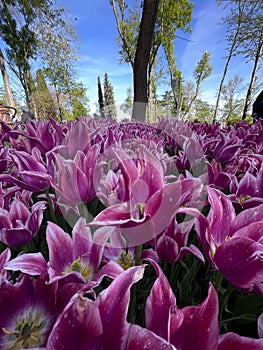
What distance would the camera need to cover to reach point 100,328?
24 cm

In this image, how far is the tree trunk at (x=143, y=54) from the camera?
5.01m

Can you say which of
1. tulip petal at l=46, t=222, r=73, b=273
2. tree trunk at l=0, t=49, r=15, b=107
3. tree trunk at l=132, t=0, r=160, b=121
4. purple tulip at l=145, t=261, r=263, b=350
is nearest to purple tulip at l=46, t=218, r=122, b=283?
tulip petal at l=46, t=222, r=73, b=273

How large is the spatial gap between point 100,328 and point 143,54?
5.69 metres

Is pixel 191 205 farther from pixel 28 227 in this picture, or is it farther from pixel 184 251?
pixel 28 227

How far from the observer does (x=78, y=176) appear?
590mm

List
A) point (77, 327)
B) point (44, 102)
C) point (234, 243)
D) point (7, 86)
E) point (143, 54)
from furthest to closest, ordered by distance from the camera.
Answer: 1. point (44, 102)
2. point (7, 86)
3. point (143, 54)
4. point (234, 243)
5. point (77, 327)

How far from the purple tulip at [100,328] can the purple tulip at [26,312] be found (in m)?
0.10

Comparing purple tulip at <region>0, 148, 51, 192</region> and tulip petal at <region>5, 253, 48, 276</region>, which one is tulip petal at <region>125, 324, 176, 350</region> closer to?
tulip petal at <region>5, 253, 48, 276</region>

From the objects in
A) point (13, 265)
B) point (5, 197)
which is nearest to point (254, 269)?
point (13, 265)

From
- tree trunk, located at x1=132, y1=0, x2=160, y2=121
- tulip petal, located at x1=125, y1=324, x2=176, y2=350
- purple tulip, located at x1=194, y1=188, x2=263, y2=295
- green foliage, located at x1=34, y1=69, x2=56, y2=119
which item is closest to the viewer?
tulip petal, located at x1=125, y1=324, x2=176, y2=350

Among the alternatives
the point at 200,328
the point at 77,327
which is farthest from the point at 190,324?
the point at 77,327

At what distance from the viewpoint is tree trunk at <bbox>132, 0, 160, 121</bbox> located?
16.4 ft

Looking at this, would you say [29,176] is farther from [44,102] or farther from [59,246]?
[44,102]

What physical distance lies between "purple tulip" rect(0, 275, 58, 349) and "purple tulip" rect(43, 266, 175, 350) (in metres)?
0.10
